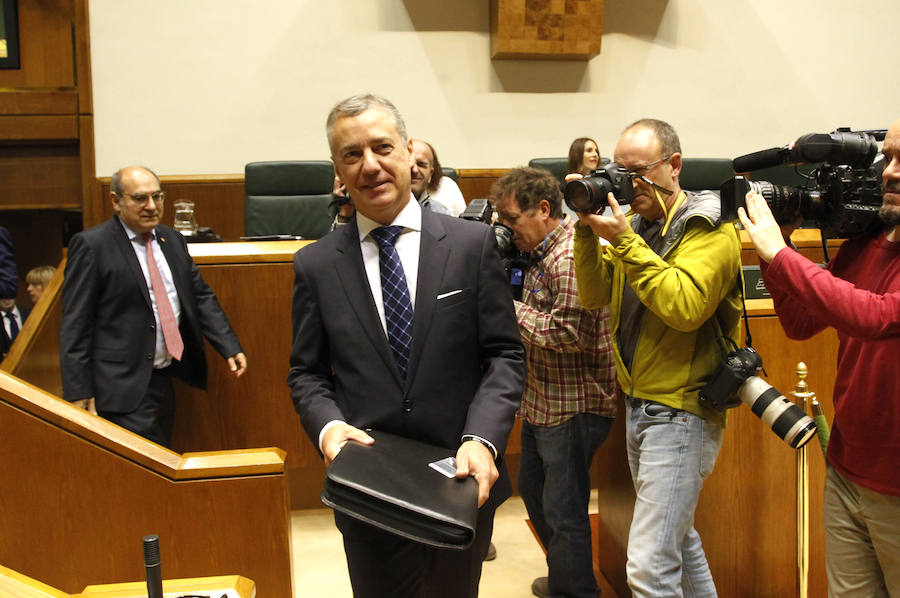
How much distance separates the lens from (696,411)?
4.90 ft

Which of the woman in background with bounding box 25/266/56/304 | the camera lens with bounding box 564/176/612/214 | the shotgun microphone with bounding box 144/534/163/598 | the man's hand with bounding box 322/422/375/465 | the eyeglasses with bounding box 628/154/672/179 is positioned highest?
the eyeglasses with bounding box 628/154/672/179

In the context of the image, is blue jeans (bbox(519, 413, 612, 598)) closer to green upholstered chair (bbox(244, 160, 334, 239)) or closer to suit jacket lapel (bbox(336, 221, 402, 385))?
suit jacket lapel (bbox(336, 221, 402, 385))

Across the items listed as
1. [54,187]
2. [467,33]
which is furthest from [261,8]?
[54,187]

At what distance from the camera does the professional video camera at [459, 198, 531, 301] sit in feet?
6.07

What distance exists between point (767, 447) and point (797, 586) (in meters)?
0.33

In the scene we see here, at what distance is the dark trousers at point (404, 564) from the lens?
1.18m

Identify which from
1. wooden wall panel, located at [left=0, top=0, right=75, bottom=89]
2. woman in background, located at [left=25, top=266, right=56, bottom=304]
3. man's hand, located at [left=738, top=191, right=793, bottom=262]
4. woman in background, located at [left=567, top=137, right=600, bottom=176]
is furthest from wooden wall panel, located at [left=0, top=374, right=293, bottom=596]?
wooden wall panel, located at [left=0, top=0, right=75, bottom=89]

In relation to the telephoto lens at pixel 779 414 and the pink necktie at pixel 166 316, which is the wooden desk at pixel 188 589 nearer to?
the telephoto lens at pixel 779 414

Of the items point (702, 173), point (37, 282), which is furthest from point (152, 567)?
point (702, 173)

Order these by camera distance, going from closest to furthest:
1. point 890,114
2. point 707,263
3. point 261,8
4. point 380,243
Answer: point 380,243
point 707,263
point 261,8
point 890,114

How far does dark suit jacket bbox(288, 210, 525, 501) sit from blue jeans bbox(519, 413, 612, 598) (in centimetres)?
65

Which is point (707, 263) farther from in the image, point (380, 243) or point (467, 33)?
point (467, 33)

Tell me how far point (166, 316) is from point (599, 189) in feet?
4.97

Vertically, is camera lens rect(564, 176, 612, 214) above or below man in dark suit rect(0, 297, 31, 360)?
above
